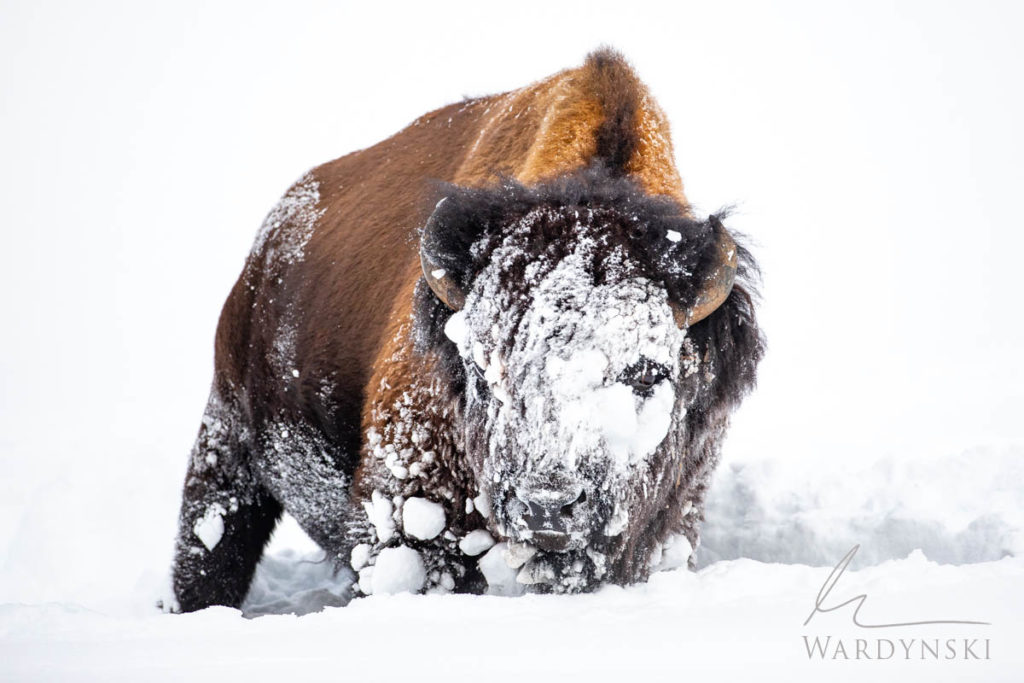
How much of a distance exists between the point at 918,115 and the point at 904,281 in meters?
31.1

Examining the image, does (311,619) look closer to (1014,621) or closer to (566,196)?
(566,196)

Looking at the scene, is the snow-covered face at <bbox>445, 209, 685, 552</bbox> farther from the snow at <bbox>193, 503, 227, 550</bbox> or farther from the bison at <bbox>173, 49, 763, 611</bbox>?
the snow at <bbox>193, 503, 227, 550</bbox>

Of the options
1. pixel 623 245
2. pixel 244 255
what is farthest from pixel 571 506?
pixel 244 255

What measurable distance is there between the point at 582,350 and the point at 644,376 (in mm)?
245

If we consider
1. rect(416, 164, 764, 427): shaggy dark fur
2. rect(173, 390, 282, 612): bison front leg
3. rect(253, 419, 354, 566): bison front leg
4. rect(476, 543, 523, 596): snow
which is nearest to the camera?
rect(416, 164, 764, 427): shaggy dark fur

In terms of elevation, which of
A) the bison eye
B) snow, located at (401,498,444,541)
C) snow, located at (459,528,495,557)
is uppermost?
the bison eye

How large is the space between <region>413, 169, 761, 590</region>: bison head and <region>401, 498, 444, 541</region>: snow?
0.21 m

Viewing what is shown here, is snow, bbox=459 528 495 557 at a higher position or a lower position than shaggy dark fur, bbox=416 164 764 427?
lower

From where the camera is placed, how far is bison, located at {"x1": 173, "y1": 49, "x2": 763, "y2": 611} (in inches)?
98.7

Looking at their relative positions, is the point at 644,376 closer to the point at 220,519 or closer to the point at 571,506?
the point at 571,506

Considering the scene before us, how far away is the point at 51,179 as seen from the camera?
31.0 m

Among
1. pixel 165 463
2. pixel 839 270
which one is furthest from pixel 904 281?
pixel 165 463
